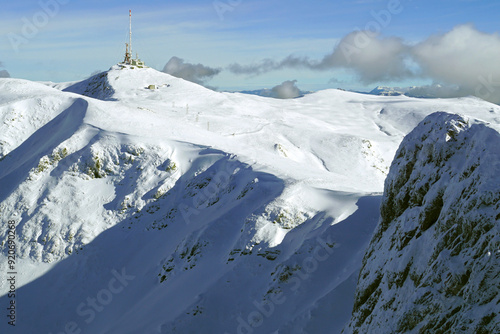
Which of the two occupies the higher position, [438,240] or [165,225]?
[438,240]

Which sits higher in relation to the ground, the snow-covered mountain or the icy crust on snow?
the icy crust on snow

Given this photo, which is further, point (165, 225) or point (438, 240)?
point (165, 225)

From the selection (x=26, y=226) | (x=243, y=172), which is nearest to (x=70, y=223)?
(x=26, y=226)

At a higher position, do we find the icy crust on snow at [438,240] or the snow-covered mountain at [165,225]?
the icy crust on snow at [438,240]

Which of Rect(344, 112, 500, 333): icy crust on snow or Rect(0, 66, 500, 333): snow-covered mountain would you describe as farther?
Rect(0, 66, 500, 333): snow-covered mountain

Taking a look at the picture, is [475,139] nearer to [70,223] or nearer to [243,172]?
[243,172]

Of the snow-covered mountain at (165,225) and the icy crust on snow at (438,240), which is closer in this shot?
the icy crust on snow at (438,240)
